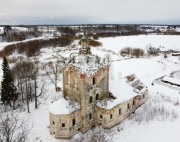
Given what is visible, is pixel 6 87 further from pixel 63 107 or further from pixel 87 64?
pixel 87 64

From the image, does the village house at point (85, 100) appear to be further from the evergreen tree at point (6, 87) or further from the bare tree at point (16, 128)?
the evergreen tree at point (6, 87)

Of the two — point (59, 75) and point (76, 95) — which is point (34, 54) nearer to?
point (59, 75)

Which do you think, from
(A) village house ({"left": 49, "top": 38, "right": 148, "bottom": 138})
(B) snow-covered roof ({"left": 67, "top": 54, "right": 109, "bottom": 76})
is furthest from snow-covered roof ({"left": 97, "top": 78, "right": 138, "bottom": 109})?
(B) snow-covered roof ({"left": 67, "top": 54, "right": 109, "bottom": 76})

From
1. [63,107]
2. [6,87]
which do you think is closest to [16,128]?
[63,107]

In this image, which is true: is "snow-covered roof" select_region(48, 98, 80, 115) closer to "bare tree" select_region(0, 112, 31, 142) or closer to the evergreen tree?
"bare tree" select_region(0, 112, 31, 142)

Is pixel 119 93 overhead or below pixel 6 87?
below

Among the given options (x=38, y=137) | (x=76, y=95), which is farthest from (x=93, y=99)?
(x=38, y=137)
